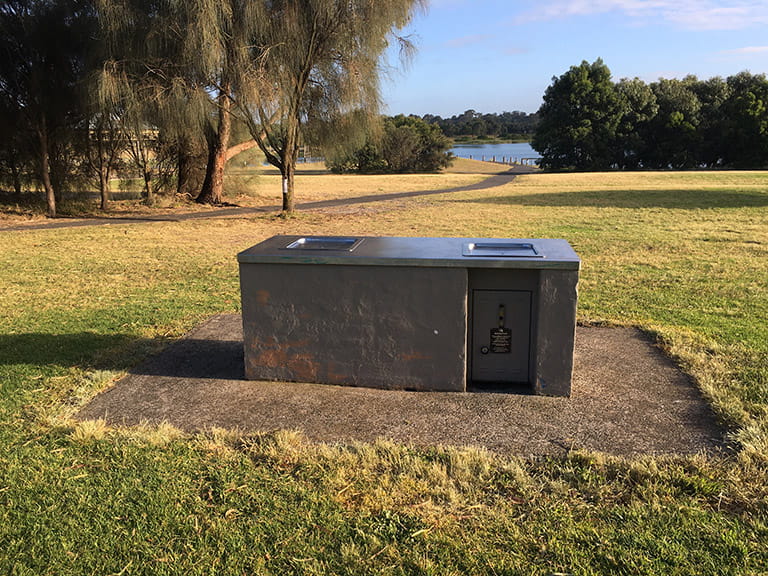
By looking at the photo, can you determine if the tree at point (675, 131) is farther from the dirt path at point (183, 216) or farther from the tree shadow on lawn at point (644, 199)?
the dirt path at point (183, 216)

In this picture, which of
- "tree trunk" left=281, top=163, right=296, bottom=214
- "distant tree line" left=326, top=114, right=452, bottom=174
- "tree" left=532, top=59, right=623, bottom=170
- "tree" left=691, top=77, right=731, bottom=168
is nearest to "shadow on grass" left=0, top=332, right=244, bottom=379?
"tree trunk" left=281, top=163, right=296, bottom=214

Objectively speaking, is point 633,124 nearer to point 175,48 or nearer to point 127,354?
point 175,48

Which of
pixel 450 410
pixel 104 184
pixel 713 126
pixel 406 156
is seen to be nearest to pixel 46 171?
pixel 104 184

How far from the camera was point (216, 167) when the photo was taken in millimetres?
21219

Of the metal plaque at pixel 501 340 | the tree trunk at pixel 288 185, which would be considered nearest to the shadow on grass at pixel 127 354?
the metal plaque at pixel 501 340

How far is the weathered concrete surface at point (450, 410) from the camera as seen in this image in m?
Result: 3.56

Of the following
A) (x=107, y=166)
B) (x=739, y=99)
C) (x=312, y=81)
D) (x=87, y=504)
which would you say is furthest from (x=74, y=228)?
(x=739, y=99)

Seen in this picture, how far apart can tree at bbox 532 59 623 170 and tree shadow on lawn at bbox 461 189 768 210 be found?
31.5 m

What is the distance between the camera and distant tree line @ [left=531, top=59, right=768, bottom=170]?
53531 mm

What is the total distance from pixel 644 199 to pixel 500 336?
20.3 m

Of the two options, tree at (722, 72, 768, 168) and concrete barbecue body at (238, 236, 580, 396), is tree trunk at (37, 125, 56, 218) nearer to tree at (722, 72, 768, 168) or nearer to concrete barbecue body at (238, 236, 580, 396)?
concrete barbecue body at (238, 236, 580, 396)

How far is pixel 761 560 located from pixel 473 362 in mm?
2168

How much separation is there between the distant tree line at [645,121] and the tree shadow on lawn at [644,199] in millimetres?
31778

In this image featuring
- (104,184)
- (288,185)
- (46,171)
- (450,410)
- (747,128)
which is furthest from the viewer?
(747,128)
